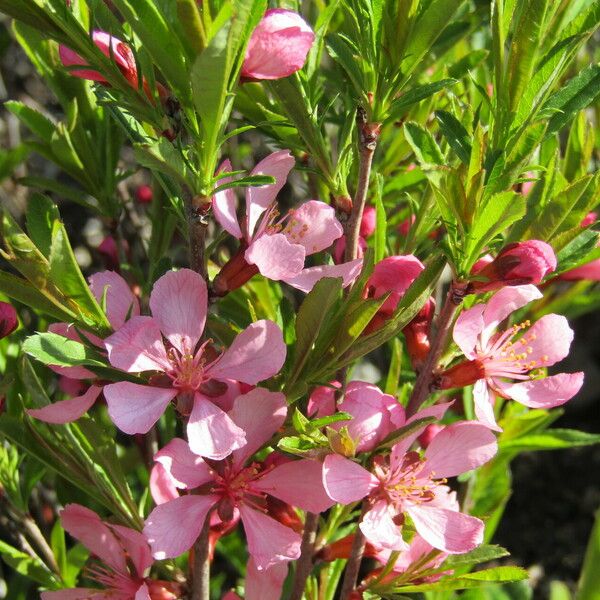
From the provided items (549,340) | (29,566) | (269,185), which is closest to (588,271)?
(549,340)

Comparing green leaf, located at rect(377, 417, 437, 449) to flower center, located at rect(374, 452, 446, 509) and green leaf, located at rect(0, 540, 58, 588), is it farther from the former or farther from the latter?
green leaf, located at rect(0, 540, 58, 588)

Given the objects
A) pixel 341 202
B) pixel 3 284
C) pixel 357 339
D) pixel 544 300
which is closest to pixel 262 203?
pixel 341 202

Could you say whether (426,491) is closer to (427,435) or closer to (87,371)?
(427,435)

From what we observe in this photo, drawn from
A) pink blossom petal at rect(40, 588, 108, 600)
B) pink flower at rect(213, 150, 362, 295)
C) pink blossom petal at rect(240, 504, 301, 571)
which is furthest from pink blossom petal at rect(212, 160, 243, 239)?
pink blossom petal at rect(40, 588, 108, 600)

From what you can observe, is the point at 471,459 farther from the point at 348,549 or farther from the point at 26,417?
the point at 26,417

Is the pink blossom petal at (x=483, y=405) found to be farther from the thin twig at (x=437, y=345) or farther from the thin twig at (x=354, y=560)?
the thin twig at (x=354, y=560)

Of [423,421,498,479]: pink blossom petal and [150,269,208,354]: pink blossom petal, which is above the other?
[150,269,208,354]: pink blossom petal

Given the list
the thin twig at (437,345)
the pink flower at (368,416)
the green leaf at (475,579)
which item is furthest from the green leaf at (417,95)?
the green leaf at (475,579)
